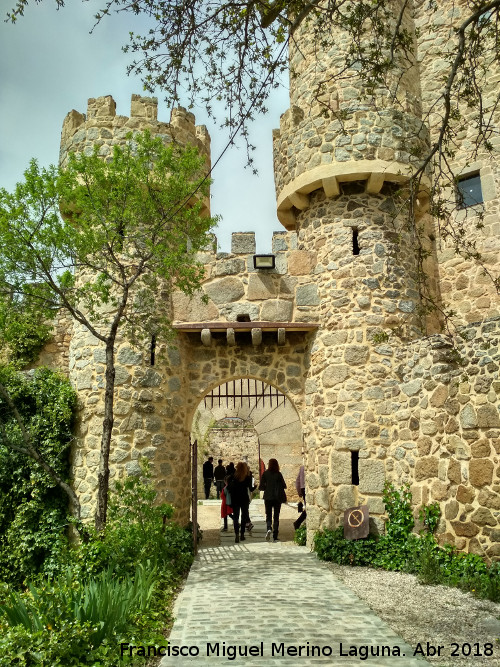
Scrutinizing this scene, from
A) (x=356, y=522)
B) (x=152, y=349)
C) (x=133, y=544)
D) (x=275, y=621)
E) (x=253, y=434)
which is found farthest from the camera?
(x=253, y=434)

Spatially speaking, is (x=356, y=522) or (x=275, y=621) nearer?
(x=275, y=621)

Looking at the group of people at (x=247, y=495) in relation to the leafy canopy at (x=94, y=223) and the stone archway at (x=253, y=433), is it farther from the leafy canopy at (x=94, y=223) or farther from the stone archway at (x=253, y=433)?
the stone archway at (x=253, y=433)

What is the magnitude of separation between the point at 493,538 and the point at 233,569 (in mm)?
3414

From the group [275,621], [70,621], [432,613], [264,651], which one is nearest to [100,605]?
[70,621]

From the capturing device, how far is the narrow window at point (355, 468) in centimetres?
908

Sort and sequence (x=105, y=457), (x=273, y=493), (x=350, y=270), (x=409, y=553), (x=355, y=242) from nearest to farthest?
(x=105, y=457) < (x=409, y=553) < (x=350, y=270) < (x=355, y=242) < (x=273, y=493)

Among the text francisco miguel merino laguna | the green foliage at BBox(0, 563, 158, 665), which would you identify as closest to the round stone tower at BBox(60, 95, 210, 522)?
the green foliage at BBox(0, 563, 158, 665)

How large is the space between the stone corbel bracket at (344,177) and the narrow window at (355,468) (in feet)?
14.0

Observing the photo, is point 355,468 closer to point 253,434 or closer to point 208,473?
point 208,473

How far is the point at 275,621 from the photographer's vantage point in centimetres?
536

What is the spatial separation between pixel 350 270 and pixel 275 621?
5935mm

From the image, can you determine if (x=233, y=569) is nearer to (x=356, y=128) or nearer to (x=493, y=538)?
(x=493, y=538)

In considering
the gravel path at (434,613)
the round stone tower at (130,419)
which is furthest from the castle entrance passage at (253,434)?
the gravel path at (434,613)

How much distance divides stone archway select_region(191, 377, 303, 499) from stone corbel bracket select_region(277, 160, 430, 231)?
8.48 meters
